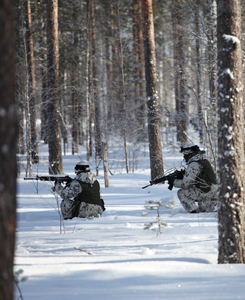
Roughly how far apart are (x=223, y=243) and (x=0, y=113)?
253 centimetres

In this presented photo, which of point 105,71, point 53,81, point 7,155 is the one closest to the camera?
point 7,155

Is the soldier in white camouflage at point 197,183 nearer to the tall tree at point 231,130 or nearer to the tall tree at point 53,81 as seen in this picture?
the tall tree at point 231,130

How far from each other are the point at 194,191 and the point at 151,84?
422 cm

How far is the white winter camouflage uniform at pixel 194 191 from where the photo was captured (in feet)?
19.9

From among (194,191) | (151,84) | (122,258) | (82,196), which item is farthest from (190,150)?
(151,84)

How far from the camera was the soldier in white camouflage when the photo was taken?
601 cm

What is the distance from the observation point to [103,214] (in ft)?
20.6

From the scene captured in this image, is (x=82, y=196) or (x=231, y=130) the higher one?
(x=231, y=130)

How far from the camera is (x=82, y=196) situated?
5.91m

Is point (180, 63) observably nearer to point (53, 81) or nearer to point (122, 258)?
point (53, 81)

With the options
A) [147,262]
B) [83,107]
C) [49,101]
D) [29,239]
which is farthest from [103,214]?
[83,107]

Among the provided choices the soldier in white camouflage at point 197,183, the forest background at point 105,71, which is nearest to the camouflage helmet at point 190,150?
the soldier in white camouflage at point 197,183

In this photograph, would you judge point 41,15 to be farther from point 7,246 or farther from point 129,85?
point 7,246

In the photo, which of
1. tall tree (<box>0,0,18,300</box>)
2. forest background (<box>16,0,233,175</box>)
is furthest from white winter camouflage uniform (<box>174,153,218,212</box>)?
tall tree (<box>0,0,18,300</box>)
